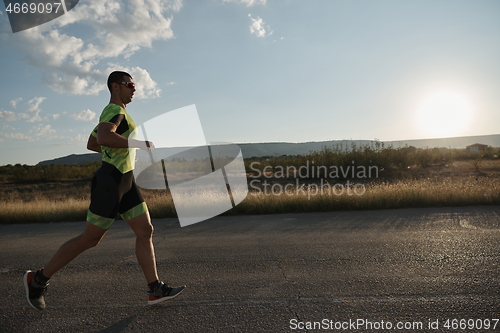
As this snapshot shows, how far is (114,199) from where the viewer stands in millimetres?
2988

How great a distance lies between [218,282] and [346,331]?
1.55 meters

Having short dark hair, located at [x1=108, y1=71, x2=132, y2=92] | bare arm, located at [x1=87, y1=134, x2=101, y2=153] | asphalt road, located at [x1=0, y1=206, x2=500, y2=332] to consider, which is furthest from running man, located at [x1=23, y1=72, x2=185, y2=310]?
bare arm, located at [x1=87, y1=134, x2=101, y2=153]

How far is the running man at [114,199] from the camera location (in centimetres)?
296

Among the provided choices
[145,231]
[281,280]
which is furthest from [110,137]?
Result: [281,280]

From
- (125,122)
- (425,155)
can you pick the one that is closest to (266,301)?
(125,122)

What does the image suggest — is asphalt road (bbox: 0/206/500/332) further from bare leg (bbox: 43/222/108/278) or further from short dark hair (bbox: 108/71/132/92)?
short dark hair (bbox: 108/71/132/92)

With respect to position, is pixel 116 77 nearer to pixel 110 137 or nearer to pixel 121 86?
pixel 121 86

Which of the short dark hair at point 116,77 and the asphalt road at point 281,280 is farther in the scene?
the short dark hair at point 116,77

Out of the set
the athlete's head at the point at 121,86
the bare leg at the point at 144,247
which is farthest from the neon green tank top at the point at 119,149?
the bare leg at the point at 144,247

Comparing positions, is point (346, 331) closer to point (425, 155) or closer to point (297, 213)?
point (297, 213)

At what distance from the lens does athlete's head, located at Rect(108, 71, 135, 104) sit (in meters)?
3.21

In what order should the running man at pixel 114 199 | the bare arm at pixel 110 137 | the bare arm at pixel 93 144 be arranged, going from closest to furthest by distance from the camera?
the bare arm at pixel 110 137, the running man at pixel 114 199, the bare arm at pixel 93 144

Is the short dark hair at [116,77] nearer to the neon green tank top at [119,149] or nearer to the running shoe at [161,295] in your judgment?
the neon green tank top at [119,149]

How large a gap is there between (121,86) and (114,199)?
1094 millimetres
